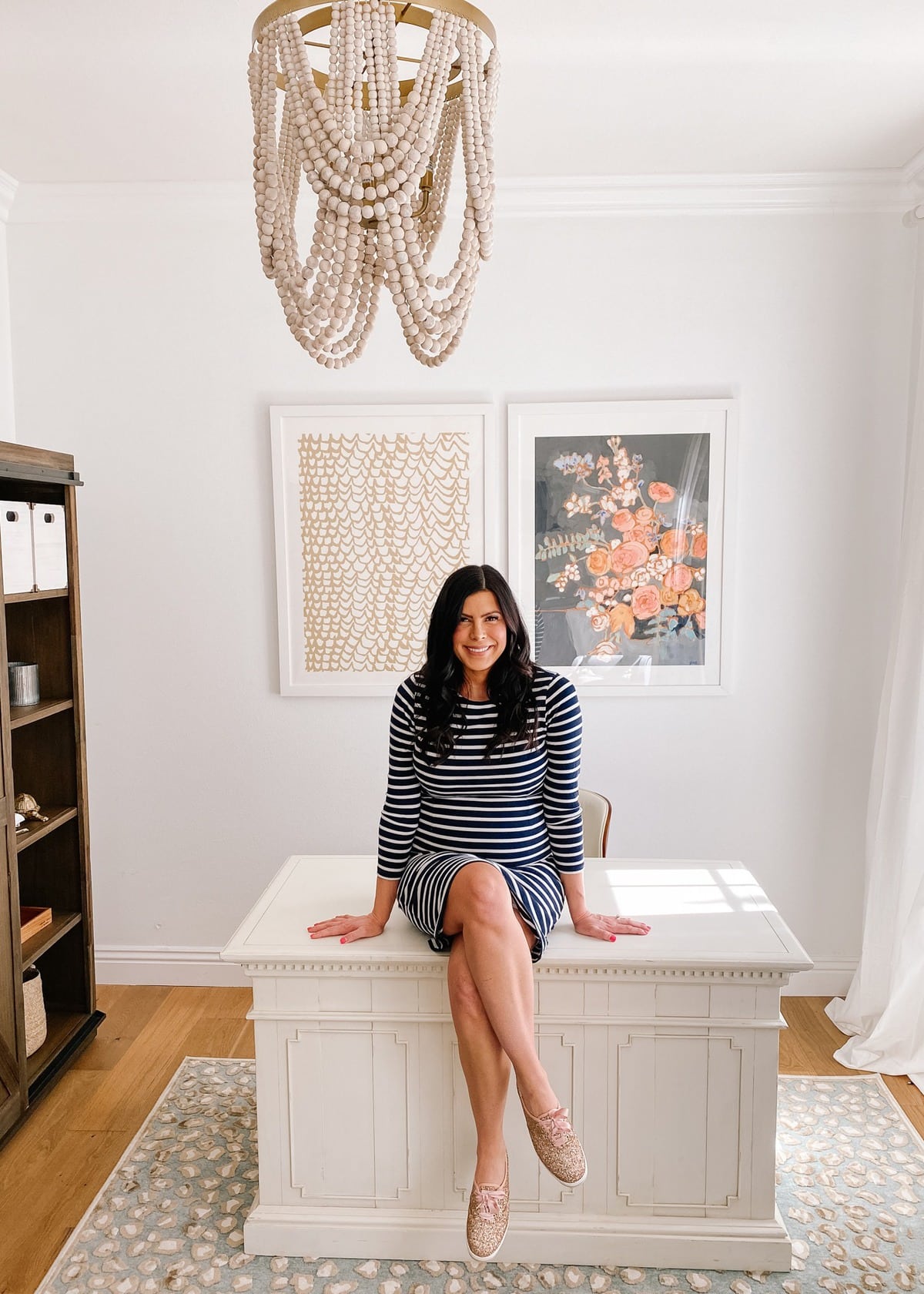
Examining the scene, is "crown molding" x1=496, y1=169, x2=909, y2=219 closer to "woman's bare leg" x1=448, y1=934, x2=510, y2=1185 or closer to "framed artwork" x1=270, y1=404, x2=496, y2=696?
"framed artwork" x1=270, y1=404, x2=496, y2=696

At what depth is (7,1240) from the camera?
2.11 metres

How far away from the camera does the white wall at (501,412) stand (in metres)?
3.11

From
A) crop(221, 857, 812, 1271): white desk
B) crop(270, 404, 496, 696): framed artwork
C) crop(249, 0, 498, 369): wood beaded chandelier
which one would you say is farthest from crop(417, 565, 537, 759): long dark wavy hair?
crop(270, 404, 496, 696): framed artwork

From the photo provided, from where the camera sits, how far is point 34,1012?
2734 millimetres

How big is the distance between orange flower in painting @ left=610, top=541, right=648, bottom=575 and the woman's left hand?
1378mm

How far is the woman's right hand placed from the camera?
6.76 ft

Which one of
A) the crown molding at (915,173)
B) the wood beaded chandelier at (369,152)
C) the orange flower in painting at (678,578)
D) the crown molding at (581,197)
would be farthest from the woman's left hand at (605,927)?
the crown molding at (915,173)

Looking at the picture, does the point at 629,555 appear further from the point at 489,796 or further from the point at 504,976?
A: the point at 504,976

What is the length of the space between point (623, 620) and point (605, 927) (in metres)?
1.33

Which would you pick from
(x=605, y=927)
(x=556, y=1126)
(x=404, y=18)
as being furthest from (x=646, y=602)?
(x=404, y=18)

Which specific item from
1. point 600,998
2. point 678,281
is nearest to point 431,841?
point 600,998

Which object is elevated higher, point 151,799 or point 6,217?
point 6,217

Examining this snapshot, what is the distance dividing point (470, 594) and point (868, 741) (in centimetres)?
181

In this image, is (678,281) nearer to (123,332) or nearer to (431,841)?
(123,332)
